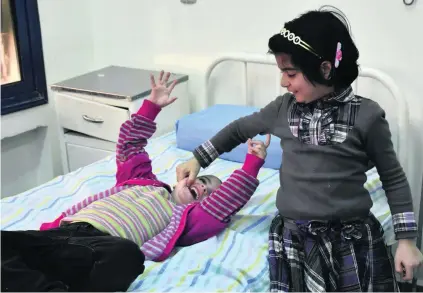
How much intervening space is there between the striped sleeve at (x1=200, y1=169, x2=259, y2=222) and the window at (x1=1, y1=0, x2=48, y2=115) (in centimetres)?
129

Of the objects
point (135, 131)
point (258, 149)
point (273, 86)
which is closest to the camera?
point (258, 149)

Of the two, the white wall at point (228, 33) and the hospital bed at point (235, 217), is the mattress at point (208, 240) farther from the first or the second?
the white wall at point (228, 33)

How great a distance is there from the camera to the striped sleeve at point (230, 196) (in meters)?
1.50

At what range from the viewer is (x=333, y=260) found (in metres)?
1.34

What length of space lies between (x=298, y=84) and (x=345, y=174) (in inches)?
9.7

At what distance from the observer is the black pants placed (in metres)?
1.15

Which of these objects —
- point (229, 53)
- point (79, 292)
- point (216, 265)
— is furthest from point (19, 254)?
point (229, 53)

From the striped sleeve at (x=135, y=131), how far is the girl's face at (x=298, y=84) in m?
0.53

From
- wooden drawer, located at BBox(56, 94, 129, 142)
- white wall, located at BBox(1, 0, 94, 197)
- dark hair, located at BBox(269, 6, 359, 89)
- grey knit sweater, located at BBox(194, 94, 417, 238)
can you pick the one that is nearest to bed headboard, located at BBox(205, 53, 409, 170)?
wooden drawer, located at BBox(56, 94, 129, 142)

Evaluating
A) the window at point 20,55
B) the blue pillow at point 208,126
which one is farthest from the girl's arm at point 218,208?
the window at point 20,55

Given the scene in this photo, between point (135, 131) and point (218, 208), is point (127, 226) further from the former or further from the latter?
point (135, 131)

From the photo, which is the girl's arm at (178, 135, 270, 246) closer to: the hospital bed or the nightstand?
the hospital bed

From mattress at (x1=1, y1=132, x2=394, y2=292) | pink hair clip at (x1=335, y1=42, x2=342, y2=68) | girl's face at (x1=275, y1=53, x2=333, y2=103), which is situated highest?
pink hair clip at (x1=335, y1=42, x2=342, y2=68)

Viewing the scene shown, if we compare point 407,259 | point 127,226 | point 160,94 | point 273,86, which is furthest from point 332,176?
point 273,86
